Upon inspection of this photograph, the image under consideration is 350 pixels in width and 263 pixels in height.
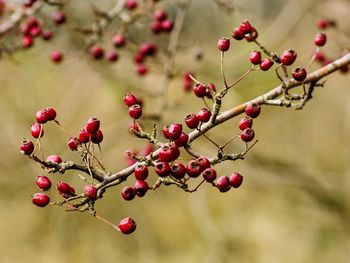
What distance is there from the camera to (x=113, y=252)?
8125mm

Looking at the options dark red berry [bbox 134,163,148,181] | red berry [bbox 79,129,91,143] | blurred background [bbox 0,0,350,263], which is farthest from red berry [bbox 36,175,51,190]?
blurred background [bbox 0,0,350,263]

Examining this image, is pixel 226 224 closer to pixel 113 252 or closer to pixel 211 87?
pixel 113 252

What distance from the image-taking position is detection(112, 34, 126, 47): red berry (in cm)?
355

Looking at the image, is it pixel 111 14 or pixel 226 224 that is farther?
pixel 226 224

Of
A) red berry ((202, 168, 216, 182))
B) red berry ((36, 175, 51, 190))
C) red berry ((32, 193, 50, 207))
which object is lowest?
red berry ((32, 193, 50, 207))

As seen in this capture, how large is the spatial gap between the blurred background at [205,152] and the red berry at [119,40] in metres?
1.22

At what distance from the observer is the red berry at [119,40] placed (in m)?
3.55

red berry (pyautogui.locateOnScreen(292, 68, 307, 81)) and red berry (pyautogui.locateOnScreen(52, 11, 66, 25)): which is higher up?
red berry (pyautogui.locateOnScreen(292, 68, 307, 81))

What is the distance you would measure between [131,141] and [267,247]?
349cm

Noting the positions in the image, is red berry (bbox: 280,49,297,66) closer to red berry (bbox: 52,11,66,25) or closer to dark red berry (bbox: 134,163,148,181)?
dark red berry (bbox: 134,163,148,181)

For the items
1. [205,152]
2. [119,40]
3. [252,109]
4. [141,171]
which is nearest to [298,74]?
[252,109]

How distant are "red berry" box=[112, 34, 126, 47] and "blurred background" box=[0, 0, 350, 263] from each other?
1.22 metres

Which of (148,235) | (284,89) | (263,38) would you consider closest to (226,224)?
(148,235)

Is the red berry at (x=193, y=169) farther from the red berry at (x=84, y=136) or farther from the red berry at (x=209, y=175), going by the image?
the red berry at (x=84, y=136)
